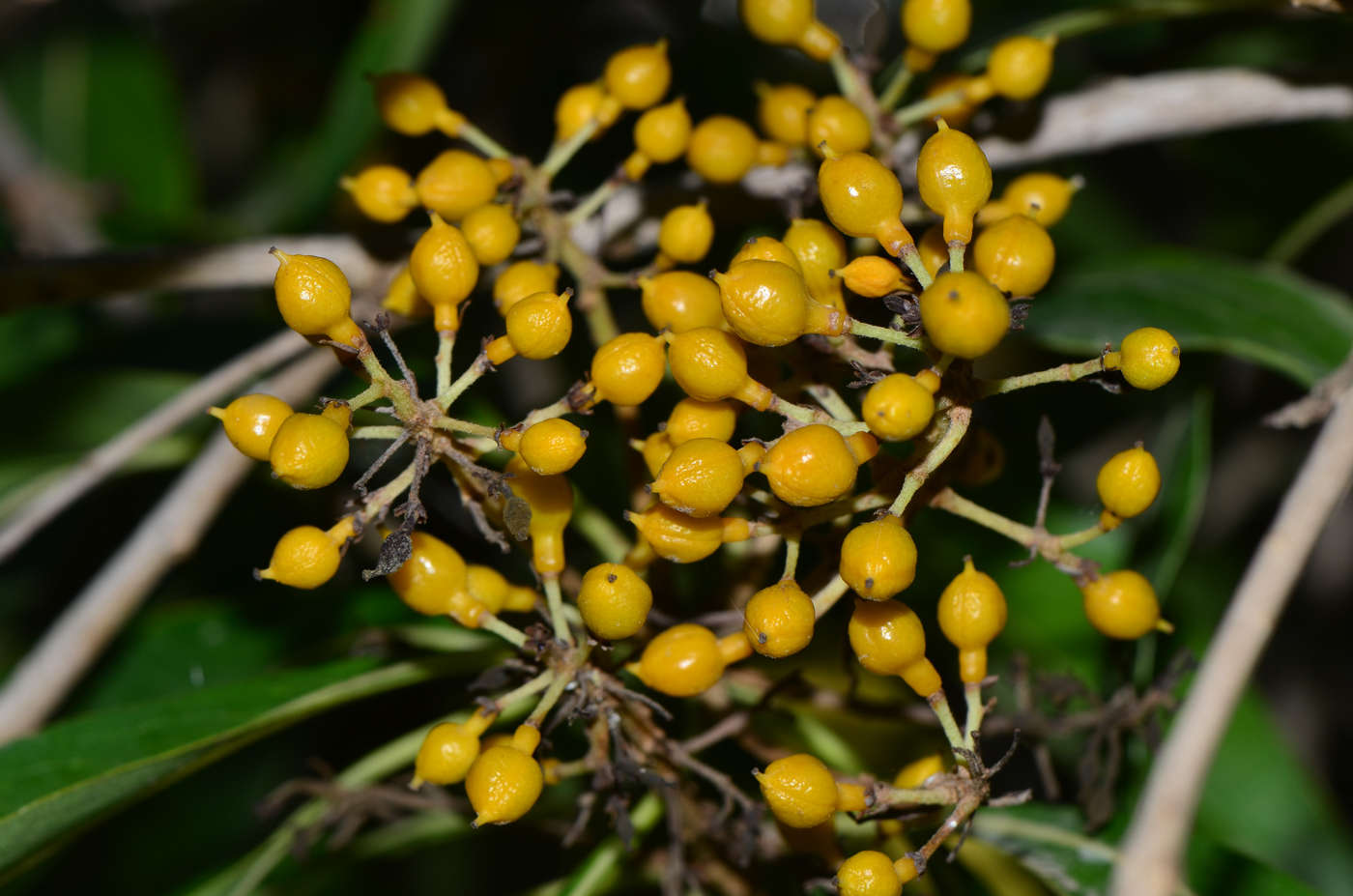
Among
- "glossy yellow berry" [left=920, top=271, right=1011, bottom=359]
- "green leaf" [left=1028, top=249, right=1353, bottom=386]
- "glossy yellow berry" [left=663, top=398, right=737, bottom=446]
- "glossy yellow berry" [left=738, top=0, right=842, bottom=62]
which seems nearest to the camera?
"glossy yellow berry" [left=920, top=271, right=1011, bottom=359]

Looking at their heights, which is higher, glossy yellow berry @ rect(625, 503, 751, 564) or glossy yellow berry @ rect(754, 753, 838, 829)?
glossy yellow berry @ rect(625, 503, 751, 564)

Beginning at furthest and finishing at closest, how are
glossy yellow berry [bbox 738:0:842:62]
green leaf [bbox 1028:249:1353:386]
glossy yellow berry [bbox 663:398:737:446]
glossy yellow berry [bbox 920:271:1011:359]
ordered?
green leaf [bbox 1028:249:1353:386] < glossy yellow berry [bbox 738:0:842:62] < glossy yellow berry [bbox 663:398:737:446] < glossy yellow berry [bbox 920:271:1011:359]

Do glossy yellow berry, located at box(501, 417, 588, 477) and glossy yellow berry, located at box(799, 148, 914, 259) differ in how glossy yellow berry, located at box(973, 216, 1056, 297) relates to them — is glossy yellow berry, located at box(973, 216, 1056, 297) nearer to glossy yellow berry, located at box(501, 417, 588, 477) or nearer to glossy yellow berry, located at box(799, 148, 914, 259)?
glossy yellow berry, located at box(799, 148, 914, 259)

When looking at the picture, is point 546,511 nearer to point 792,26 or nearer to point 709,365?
point 709,365

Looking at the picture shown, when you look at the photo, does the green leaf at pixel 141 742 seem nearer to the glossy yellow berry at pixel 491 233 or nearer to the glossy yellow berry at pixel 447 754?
the glossy yellow berry at pixel 447 754

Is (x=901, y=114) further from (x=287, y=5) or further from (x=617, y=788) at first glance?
(x=287, y=5)

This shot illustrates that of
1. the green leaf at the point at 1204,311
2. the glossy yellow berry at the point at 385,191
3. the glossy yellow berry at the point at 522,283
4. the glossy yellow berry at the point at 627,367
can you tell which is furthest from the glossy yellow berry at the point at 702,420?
the green leaf at the point at 1204,311

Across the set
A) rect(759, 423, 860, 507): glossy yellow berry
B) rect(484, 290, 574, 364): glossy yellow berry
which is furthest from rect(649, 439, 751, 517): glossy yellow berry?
rect(484, 290, 574, 364): glossy yellow berry
